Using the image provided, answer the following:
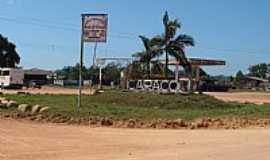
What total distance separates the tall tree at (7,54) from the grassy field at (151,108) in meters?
80.4

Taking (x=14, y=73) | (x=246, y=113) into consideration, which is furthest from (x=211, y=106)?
(x=14, y=73)

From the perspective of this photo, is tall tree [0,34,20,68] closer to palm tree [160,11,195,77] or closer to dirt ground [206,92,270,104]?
dirt ground [206,92,270,104]

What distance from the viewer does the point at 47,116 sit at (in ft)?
76.4

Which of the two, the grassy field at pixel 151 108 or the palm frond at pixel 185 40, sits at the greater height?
the palm frond at pixel 185 40

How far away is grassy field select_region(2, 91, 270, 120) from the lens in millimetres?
24156

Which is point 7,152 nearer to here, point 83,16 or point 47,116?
point 47,116

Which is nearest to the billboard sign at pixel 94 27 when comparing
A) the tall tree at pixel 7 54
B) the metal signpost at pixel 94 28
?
the metal signpost at pixel 94 28

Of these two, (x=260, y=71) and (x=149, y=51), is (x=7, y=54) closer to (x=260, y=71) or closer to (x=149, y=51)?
(x=149, y=51)

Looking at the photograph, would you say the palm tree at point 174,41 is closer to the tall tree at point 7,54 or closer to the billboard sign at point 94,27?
the billboard sign at point 94,27

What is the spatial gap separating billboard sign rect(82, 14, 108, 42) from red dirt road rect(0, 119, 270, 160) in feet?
19.7

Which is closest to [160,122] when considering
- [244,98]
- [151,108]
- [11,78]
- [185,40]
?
[151,108]

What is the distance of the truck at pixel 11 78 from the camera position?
75875 mm

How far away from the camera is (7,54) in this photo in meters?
114

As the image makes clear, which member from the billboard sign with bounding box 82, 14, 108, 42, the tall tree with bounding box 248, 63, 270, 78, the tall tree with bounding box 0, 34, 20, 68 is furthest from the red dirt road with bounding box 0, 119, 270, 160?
the tall tree with bounding box 248, 63, 270, 78
